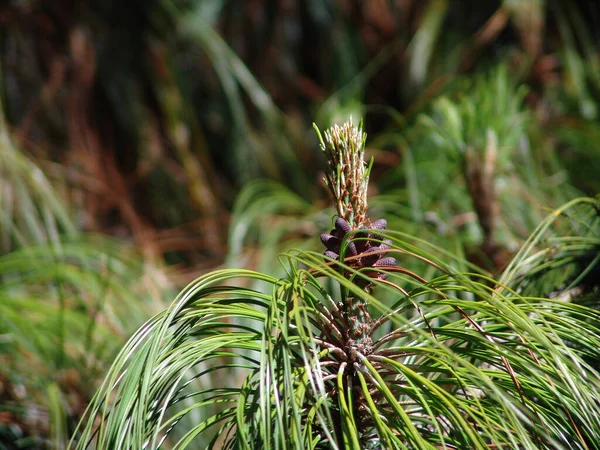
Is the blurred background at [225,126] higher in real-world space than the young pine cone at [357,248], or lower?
higher

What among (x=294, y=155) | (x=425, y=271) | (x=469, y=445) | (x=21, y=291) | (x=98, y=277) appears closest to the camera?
(x=469, y=445)

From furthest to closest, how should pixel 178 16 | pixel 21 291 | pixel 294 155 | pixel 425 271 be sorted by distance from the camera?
pixel 294 155, pixel 178 16, pixel 21 291, pixel 425 271

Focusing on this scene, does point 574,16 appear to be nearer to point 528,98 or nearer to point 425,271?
point 528,98

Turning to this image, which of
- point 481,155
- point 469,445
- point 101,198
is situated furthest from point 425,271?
point 101,198

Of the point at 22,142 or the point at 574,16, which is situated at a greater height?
the point at 22,142

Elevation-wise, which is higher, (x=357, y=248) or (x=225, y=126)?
(x=225, y=126)

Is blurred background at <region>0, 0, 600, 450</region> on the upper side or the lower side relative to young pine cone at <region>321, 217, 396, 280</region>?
upper

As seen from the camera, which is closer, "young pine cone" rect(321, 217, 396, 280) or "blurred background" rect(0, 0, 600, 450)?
"young pine cone" rect(321, 217, 396, 280)

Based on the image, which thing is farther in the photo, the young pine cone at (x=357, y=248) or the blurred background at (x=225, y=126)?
the blurred background at (x=225, y=126)
